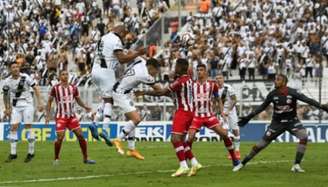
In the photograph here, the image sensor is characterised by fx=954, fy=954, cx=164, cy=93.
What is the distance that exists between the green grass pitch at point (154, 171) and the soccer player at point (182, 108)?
1.89 ft

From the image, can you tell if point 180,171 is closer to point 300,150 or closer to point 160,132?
point 300,150

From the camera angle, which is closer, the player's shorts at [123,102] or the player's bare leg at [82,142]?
the player's bare leg at [82,142]

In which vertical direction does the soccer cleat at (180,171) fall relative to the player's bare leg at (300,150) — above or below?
below

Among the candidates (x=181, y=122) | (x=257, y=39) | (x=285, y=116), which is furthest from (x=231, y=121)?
(x=257, y=39)

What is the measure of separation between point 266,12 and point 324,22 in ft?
11.6

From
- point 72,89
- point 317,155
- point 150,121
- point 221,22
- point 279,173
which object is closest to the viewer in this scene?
point 279,173

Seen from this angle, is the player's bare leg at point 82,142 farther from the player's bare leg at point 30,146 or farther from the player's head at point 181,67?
the player's head at point 181,67

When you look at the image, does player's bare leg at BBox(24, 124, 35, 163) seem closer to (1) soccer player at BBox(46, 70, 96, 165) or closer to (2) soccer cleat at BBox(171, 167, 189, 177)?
(1) soccer player at BBox(46, 70, 96, 165)

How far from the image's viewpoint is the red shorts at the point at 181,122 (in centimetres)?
2078

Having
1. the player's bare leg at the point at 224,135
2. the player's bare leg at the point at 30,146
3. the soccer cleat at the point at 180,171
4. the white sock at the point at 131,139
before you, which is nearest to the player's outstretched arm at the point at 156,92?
the player's bare leg at the point at 224,135

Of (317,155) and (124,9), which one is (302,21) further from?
(317,155)

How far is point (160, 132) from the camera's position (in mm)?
41062

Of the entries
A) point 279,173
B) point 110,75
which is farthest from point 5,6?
point 279,173

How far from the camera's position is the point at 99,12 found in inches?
2126
